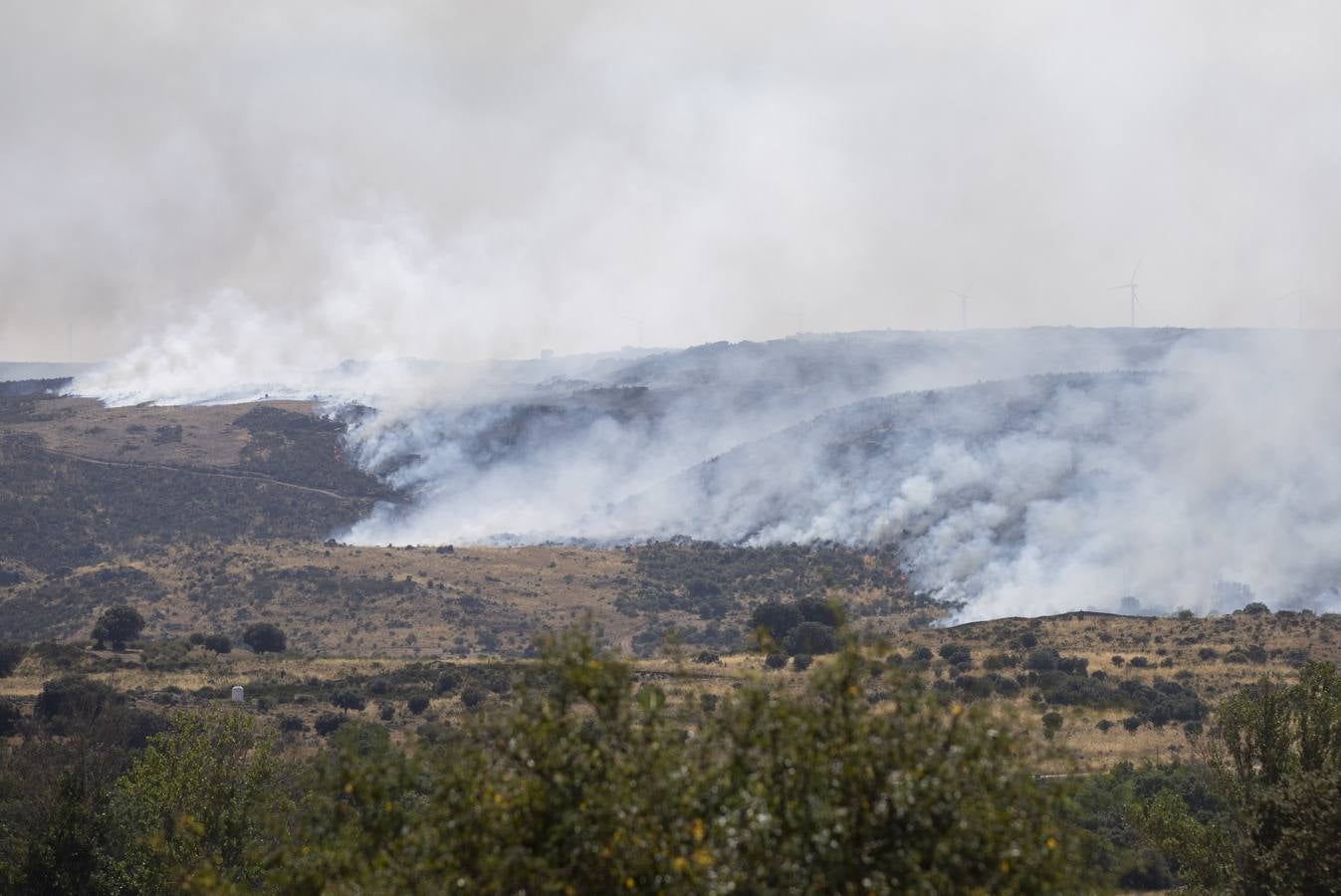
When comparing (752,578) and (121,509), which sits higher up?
(121,509)

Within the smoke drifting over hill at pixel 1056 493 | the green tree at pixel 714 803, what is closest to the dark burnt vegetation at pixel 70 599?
the smoke drifting over hill at pixel 1056 493

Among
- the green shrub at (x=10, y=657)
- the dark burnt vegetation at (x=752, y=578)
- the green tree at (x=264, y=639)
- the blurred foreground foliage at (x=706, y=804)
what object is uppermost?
the blurred foreground foliage at (x=706, y=804)

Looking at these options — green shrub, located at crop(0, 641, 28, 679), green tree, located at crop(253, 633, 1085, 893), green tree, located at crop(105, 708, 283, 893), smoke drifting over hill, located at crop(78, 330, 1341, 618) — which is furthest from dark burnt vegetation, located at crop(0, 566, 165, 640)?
green tree, located at crop(253, 633, 1085, 893)

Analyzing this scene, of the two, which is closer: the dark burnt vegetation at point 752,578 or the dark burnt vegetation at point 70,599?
the dark burnt vegetation at point 70,599

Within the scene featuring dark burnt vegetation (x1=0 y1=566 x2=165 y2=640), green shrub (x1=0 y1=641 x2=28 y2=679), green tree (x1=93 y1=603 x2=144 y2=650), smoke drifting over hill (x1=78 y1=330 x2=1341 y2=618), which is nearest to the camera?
green shrub (x1=0 y1=641 x2=28 y2=679)

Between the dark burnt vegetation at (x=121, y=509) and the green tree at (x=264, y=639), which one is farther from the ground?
the dark burnt vegetation at (x=121, y=509)

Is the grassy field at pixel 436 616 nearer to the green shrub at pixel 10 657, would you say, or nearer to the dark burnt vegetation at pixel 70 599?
the dark burnt vegetation at pixel 70 599

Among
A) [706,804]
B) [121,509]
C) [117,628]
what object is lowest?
[117,628]

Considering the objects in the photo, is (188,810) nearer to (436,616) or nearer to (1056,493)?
(436,616)

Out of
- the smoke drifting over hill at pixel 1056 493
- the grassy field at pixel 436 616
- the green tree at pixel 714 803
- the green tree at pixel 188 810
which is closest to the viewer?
the green tree at pixel 714 803

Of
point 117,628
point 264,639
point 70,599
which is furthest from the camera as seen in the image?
point 70,599

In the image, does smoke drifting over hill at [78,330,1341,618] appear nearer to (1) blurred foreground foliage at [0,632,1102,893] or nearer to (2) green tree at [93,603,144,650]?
(2) green tree at [93,603,144,650]

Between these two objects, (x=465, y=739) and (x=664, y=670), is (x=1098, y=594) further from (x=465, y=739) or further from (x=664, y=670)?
(x=465, y=739)

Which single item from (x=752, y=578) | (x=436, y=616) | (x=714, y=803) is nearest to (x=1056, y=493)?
(x=752, y=578)
